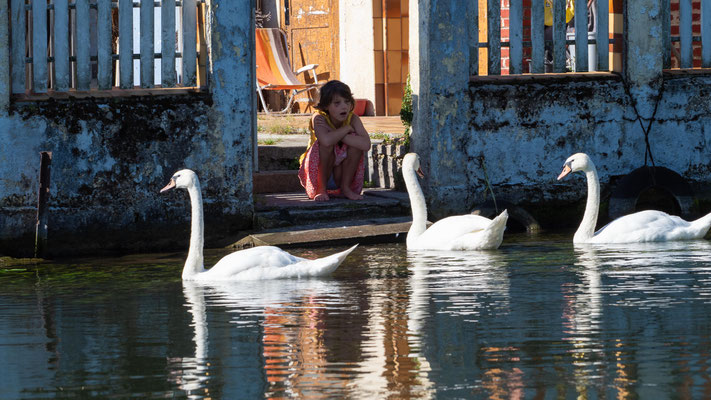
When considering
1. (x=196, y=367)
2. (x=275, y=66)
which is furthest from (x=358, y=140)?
(x=275, y=66)

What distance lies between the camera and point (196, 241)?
345 inches

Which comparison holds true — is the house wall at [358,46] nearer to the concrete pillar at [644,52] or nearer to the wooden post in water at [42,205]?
the concrete pillar at [644,52]

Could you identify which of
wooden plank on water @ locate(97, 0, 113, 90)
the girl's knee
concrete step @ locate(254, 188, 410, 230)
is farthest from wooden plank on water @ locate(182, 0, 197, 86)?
the girl's knee

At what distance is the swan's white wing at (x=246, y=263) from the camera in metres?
8.48

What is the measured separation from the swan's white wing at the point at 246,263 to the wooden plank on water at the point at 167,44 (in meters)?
2.65

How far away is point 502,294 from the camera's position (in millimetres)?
7574

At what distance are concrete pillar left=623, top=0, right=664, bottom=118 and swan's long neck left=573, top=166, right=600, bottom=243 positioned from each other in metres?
1.20

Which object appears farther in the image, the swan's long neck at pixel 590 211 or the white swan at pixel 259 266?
the swan's long neck at pixel 590 211

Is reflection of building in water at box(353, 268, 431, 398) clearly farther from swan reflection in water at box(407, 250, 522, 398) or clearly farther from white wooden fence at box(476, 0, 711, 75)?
white wooden fence at box(476, 0, 711, 75)

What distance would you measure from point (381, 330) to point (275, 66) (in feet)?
43.3

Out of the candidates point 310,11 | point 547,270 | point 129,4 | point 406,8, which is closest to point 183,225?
point 129,4

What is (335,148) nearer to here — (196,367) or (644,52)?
(644,52)

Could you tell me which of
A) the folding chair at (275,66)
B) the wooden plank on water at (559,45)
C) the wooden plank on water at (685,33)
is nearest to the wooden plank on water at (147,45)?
the wooden plank on water at (559,45)

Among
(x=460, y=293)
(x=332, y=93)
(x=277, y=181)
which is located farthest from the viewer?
(x=277, y=181)
